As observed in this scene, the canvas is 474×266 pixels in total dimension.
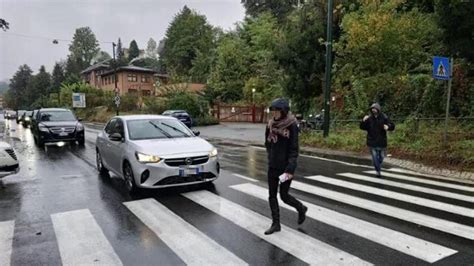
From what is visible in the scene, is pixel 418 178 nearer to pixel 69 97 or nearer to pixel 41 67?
pixel 69 97

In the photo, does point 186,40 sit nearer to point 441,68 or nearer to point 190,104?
point 190,104

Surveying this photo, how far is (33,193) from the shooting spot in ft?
25.8

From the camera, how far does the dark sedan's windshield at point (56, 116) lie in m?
18.1

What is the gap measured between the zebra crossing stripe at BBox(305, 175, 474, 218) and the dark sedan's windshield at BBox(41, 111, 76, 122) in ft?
44.0

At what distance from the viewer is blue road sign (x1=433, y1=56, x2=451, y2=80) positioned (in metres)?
11.0

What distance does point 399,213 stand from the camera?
6.15 metres

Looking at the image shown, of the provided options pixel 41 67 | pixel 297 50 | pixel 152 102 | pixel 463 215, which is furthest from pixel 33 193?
pixel 41 67

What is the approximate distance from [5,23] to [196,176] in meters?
13.3

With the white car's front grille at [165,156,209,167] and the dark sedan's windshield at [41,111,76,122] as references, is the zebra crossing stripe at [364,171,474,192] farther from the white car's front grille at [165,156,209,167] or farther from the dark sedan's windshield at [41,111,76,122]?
the dark sedan's windshield at [41,111,76,122]

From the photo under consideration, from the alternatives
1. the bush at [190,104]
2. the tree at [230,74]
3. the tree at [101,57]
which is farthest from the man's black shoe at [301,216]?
the tree at [101,57]

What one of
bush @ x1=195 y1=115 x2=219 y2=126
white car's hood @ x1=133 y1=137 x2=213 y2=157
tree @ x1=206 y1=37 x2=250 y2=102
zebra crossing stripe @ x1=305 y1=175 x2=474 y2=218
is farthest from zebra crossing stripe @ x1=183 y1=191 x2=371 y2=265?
tree @ x1=206 y1=37 x2=250 y2=102

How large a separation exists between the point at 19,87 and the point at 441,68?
13088cm

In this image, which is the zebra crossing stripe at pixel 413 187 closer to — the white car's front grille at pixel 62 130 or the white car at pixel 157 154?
the white car at pixel 157 154

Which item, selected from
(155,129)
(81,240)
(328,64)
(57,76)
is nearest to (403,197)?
(155,129)
